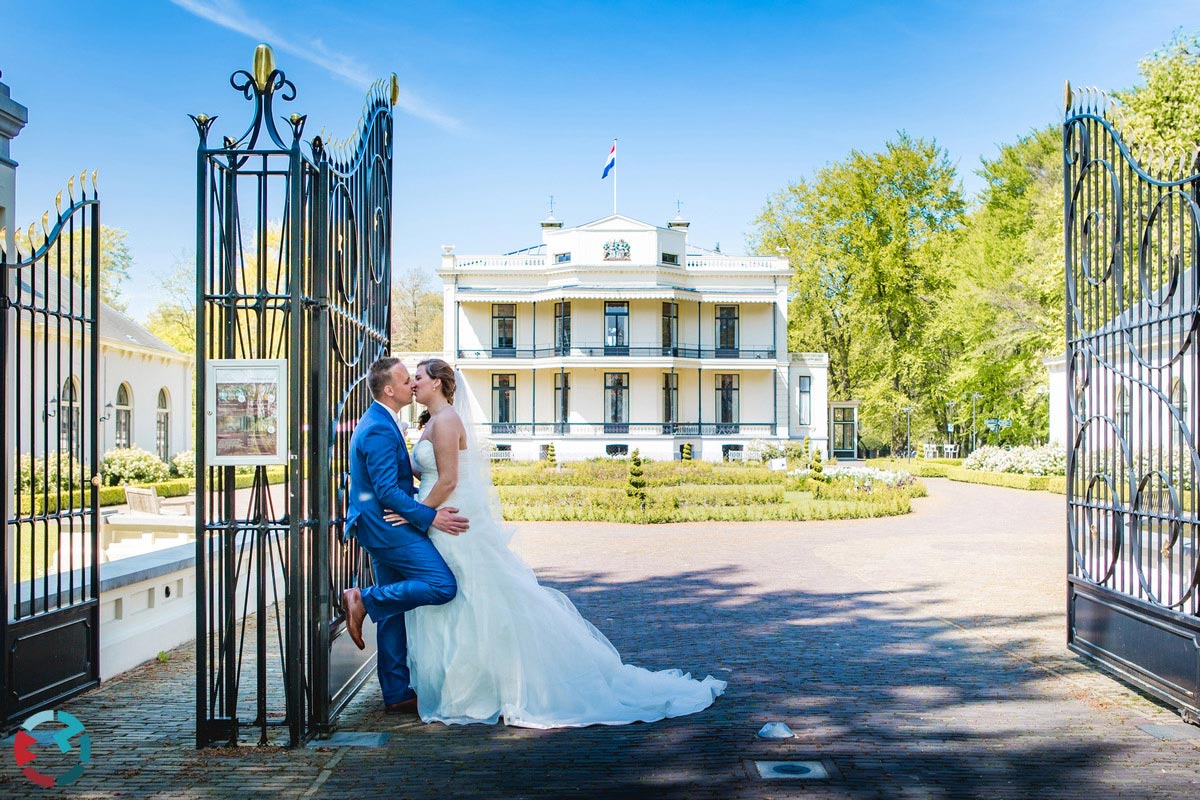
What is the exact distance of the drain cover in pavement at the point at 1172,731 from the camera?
196 inches

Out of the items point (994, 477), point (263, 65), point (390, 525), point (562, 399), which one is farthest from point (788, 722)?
point (562, 399)

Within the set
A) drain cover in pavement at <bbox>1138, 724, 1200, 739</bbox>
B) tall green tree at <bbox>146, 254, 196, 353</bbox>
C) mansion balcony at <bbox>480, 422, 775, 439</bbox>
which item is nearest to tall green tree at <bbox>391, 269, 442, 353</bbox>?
tall green tree at <bbox>146, 254, 196, 353</bbox>

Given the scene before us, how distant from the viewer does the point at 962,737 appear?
16.2 feet

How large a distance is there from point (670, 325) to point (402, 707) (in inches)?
1485

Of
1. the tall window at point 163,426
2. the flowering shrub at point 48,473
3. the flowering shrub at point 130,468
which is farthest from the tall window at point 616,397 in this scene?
the flowering shrub at point 48,473

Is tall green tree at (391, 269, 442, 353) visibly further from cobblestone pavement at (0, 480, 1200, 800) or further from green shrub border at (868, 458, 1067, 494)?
cobblestone pavement at (0, 480, 1200, 800)

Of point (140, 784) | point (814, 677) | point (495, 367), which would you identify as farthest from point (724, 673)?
point (495, 367)

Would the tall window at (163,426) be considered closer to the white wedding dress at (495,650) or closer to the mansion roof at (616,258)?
A: the mansion roof at (616,258)

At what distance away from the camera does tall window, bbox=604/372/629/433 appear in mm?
41656

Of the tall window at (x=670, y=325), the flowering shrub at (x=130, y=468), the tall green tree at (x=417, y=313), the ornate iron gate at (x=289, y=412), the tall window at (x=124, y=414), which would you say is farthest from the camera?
the tall green tree at (x=417, y=313)

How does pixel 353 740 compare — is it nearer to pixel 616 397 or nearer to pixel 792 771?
pixel 792 771

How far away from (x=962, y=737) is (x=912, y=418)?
51724mm

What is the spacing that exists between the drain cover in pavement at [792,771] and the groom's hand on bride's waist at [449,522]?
6.52ft

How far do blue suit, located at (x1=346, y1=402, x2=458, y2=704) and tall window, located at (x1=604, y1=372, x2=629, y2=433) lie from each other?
119 ft
